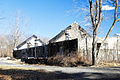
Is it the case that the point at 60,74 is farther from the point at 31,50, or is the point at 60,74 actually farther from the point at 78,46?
the point at 31,50

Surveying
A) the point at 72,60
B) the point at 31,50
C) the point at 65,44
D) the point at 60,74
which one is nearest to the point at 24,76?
the point at 60,74

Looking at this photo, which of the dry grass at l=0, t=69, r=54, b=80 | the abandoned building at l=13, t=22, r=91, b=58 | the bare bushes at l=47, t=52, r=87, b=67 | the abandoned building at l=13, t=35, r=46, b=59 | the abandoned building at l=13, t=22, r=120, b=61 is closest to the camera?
the dry grass at l=0, t=69, r=54, b=80

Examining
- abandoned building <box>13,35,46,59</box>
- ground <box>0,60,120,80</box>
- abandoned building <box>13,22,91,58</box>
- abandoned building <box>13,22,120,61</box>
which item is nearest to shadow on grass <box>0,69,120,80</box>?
ground <box>0,60,120,80</box>

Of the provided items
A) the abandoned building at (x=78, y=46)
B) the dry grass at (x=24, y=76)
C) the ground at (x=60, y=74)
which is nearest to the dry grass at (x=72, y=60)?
the abandoned building at (x=78, y=46)

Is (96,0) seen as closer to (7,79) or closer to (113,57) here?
(113,57)

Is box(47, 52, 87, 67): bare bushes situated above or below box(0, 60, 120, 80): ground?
above

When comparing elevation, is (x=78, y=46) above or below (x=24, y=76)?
above

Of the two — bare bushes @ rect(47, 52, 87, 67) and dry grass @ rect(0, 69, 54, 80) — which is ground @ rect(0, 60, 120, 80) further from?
bare bushes @ rect(47, 52, 87, 67)

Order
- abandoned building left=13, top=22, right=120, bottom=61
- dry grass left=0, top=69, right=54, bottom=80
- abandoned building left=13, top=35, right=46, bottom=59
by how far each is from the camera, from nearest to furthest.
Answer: dry grass left=0, top=69, right=54, bottom=80 < abandoned building left=13, top=22, right=120, bottom=61 < abandoned building left=13, top=35, right=46, bottom=59

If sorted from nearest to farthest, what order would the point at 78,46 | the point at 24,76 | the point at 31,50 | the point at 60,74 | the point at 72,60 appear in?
the point at 24,76, the point at 60,74, the point at 72,60, the point at 78,46, the point at 31,50

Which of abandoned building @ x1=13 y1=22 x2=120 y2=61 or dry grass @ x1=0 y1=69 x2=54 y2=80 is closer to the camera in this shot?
dry grass @ x1=0 y1=69 x2=54 y2=80

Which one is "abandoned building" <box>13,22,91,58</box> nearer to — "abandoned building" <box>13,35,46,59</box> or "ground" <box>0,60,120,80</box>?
"abandoned building" <box>13,35,46,59</box>

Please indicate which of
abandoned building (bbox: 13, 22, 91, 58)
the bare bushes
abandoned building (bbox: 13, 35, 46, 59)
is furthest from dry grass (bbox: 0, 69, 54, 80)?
abandoned building (bbox: 13, 35, 46, 59)

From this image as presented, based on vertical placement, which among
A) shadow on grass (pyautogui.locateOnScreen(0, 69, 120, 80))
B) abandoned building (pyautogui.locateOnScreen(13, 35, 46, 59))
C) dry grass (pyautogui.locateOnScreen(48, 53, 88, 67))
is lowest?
shadow on grass (pyautogui.locateOnScreen(0, 69, 120, 80))
